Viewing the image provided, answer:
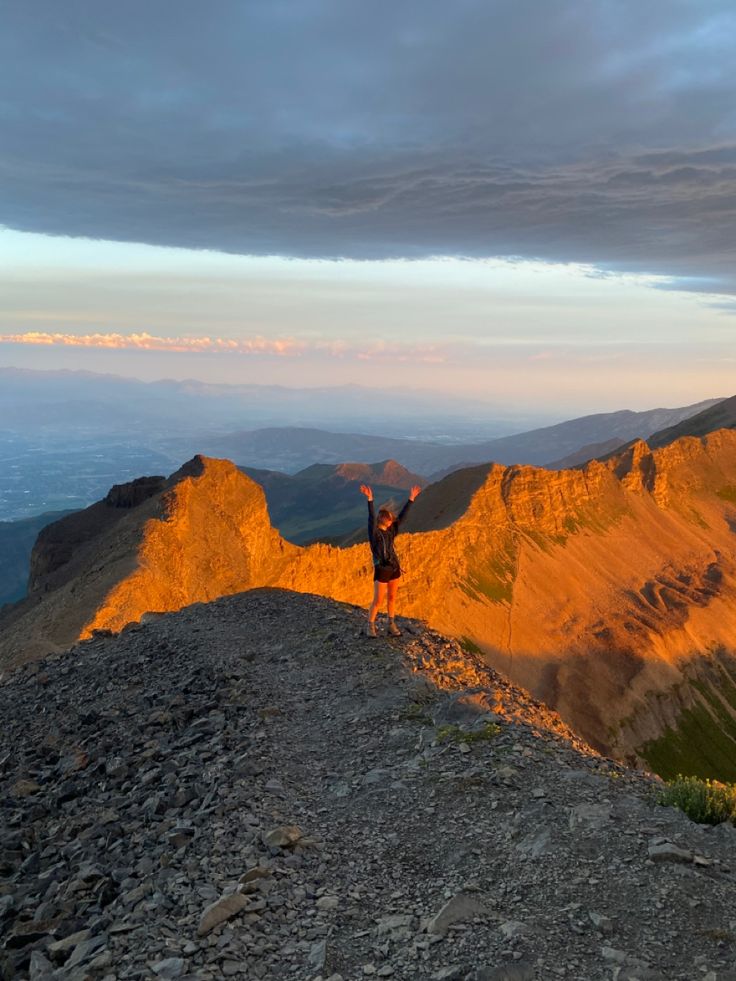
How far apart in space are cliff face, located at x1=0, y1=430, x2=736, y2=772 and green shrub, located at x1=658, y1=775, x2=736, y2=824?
3362 centimetres

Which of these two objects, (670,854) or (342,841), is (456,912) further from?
(670,854)

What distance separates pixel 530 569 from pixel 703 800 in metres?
117

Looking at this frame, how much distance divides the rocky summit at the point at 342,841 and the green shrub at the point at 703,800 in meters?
0.44

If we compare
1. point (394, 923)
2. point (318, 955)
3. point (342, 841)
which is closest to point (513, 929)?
point (394, 923)

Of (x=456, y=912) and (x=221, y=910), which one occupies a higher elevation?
(x=456, y=912)

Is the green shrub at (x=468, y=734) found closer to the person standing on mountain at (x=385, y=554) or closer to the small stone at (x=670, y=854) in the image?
the small stone at (x=670, y=854)

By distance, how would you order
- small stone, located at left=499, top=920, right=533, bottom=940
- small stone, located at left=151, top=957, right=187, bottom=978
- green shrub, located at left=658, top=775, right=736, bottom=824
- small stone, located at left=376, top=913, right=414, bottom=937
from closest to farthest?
small stone, located at left=151, top=957, right=187, bottom=978, small stone, located at left=499, top=920, right=533, bottom=940, small stone, located at left=376, top=913, right=414, bottom=937, green shrub, located at left=658, top=775, right=736, bottom=824

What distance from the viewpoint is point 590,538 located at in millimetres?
143875

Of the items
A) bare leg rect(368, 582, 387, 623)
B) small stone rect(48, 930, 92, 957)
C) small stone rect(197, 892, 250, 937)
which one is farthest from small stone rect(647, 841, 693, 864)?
bare leg rect(368, 582, 387, 623)

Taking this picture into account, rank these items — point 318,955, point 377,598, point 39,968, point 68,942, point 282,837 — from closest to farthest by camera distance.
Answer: point 318,955 → point 39,968 → point 68,942 → point 282,837 → point 377,598

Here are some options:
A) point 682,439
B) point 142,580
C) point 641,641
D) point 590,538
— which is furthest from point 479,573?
point 682,439

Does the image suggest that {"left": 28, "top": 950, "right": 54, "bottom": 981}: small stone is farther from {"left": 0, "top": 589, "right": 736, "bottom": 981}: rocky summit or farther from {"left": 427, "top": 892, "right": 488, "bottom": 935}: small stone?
{"left": 427, "top": 892, "right": 488, "bottom": 935}: small stone

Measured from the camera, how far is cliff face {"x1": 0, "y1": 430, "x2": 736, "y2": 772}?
213 feet

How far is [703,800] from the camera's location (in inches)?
444
